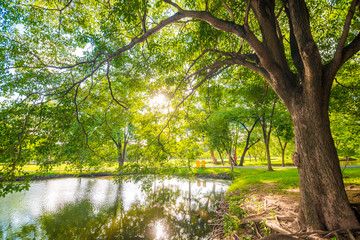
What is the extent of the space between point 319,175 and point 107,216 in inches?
375

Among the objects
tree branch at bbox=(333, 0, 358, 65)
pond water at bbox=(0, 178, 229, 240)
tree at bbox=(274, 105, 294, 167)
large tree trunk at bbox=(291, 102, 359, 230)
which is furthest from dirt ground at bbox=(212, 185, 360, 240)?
tree at bbox=(274, 105, 294, 167)

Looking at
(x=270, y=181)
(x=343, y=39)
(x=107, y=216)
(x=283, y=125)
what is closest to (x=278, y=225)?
(x=343, y=39)

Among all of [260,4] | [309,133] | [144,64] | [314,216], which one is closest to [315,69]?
[309,133]

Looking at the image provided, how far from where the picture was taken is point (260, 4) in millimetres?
3859

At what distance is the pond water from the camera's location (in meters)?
6.73

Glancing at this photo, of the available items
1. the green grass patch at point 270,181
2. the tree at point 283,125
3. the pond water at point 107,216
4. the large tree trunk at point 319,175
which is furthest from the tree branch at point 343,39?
the tree at point 283,125

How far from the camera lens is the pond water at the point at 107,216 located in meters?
6.73

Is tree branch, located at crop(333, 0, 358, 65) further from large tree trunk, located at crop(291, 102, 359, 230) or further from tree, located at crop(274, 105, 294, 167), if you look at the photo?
tree, located at crop(274, 105, 294, 167)

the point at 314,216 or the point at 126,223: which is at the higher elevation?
the point at 314,216

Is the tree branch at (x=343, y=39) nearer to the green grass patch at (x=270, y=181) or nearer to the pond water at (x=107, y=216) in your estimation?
the green grass patch at (x=270, y=181)

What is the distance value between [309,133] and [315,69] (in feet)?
4.22

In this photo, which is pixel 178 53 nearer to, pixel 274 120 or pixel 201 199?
pixel 201 199

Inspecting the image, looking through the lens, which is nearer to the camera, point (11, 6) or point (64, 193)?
point (11, 6)

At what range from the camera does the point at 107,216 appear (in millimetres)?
8594
